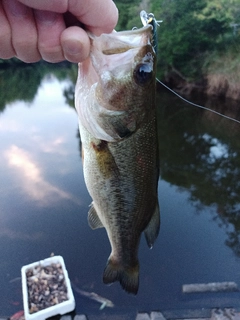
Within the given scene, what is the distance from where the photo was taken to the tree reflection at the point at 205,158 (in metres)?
7.77

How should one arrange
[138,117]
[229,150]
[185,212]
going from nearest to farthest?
[138,117] → [185,212] → [229,150]

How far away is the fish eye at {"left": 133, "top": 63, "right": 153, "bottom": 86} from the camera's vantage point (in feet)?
4.80

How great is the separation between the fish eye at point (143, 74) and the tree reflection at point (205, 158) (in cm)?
566

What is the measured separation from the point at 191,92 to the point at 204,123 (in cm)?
346

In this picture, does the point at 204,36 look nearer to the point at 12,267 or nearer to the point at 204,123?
the point at 204,123

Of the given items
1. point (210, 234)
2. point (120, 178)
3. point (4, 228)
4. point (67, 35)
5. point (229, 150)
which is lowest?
point (4, 228)

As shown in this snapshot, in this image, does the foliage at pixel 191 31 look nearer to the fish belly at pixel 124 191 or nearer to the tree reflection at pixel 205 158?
the tree reflection at pixel 205 158

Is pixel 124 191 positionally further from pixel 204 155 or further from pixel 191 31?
pixel 191 31

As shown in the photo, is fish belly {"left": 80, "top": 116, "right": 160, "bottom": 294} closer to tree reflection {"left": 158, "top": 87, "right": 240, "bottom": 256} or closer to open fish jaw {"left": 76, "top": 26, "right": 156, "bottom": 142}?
open fish jaw {"left": 76, "top": 26, "right": 156, "bottom": 142}

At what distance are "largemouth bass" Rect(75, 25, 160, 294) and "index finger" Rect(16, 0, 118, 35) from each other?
0.06 metres

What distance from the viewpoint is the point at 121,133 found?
1608mm

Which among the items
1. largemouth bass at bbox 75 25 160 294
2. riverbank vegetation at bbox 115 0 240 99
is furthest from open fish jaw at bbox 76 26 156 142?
riverbank vegetation at bbox 115 0 240 99

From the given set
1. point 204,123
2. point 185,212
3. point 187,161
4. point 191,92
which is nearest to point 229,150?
point 187,161

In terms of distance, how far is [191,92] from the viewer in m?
15.6
